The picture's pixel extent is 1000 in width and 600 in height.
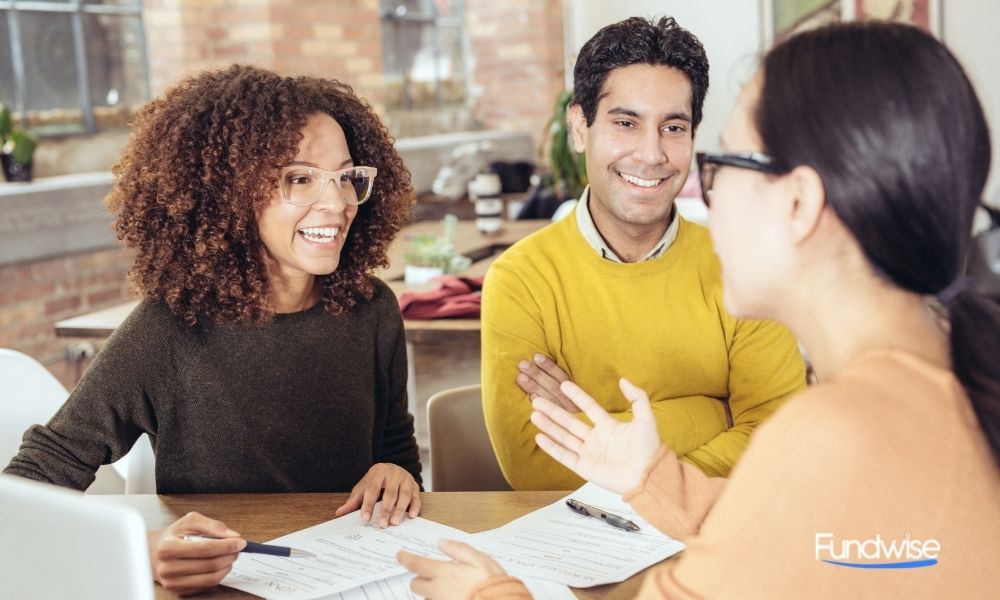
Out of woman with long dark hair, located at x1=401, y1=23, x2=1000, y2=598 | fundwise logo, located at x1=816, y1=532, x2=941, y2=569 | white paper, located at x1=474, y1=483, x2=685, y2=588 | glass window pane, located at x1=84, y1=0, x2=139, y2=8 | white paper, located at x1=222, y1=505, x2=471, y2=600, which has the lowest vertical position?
white paper, located at x1=474, y1=483, x2=685, y2=588

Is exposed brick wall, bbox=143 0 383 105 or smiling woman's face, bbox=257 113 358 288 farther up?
exposed brick wall, bbox=143 0 383 105

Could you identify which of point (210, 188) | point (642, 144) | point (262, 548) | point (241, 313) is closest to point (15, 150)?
point (210, 188)

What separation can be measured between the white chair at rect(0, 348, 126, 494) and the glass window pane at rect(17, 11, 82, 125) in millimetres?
3054

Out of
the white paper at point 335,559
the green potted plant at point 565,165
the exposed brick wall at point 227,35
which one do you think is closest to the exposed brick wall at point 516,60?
the green potted plant at point 565,165

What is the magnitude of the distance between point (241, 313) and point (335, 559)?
0.56 meters

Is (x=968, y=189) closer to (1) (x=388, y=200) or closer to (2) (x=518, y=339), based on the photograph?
(2) (x=518, y=339)

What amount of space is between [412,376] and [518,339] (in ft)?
5.54

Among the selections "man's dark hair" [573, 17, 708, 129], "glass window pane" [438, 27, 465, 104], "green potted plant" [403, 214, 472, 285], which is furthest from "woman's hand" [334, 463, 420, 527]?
"glass window pane" [438, 27, 465, 104]

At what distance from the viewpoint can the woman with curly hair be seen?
1.69 m

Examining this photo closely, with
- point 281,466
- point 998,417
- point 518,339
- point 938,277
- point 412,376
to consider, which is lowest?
point 412,376

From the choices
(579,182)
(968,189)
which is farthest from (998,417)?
(579,182)

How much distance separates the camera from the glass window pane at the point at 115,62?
195 inches

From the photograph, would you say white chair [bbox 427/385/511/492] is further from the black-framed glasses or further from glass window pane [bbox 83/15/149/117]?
glass window pane [bbox 83/15/149/117]

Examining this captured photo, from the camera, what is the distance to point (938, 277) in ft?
3.23
